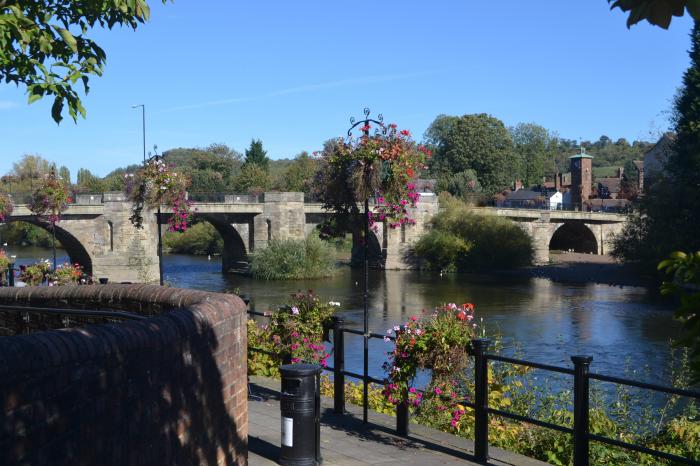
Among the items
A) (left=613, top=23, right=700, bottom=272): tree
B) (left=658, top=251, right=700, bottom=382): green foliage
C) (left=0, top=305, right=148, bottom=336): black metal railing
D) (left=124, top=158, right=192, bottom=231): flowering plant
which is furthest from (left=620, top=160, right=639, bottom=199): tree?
(left=658, top=251, right=700, bottom=382): green foliage

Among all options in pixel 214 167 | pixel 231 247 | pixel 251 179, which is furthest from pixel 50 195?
pixel 214 167

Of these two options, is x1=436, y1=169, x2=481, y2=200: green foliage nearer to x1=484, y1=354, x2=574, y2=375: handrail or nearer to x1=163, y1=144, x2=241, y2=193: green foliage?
x1=163, y1=144, x2=241, y2=193: green foliage

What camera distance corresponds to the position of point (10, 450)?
3203mm

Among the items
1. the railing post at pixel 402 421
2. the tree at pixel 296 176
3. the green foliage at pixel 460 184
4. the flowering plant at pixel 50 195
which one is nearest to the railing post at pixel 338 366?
the railing post at pixel 402 421

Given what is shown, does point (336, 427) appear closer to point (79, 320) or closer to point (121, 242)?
point (79, 320)

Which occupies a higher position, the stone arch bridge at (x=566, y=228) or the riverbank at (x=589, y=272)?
the stone arch bridge at (x=566, y=228)

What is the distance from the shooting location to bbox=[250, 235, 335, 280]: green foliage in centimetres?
5102

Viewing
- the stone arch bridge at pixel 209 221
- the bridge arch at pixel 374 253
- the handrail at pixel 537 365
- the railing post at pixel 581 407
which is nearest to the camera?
the railing post at pixel 581 407

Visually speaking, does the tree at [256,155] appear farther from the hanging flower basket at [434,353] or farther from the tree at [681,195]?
the hanging flower basket at [434,353]

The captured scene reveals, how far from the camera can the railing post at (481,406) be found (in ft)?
25.1

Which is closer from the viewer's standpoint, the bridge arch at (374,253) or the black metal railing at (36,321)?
the black metal railing at (36,321)

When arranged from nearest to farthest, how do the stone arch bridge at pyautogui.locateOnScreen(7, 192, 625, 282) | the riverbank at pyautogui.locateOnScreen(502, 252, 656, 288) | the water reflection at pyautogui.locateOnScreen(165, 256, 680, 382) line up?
the water reflection at pyautogui.locateOnScreen(165, 256, 680, 382) < the riverbank at pyautogui.locateOnScreen(502, 252, 656, 288) < the stone arch bridge at pyautogui.locateOnScreen(7, 192, 625, 282)

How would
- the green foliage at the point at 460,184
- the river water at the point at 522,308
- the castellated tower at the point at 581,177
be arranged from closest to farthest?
1. the river water at the point at 522,308
2. the green foliage at the point at 460,184
3. the castellated tower at the point at 581,177

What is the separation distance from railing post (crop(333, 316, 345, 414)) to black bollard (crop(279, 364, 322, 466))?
1.78m
